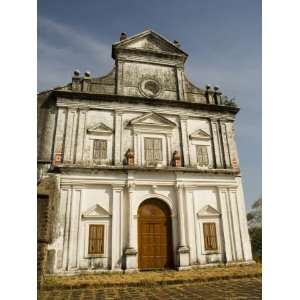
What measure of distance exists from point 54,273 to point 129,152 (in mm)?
4498

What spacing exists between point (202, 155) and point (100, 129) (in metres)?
4.09

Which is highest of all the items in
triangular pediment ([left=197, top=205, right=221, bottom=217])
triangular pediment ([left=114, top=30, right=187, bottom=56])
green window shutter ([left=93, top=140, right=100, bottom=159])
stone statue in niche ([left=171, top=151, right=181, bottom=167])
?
triangular pediment ([left=114, top=30, right=187, bottom=56])

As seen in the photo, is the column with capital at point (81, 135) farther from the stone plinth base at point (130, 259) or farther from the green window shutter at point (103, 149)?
the stone plinth base at point (130, 259)

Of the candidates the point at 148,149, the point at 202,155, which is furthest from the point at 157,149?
the point at 202,155

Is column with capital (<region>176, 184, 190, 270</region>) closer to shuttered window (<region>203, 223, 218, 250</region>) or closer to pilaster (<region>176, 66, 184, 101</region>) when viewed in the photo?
shuttered window (<region>203, 223, 218, 250</region>)

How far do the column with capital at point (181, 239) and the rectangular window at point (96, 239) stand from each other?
102 inches

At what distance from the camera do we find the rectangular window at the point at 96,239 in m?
8.74

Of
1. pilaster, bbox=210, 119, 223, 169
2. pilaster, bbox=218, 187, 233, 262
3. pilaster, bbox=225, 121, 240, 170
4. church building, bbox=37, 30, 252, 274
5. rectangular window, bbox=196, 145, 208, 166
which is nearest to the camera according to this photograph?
church building, bbox=37, 30, 252, 274

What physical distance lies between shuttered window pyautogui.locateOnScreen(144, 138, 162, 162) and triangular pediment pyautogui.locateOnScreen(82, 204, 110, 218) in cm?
241

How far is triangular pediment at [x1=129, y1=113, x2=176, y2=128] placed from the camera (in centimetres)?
1037

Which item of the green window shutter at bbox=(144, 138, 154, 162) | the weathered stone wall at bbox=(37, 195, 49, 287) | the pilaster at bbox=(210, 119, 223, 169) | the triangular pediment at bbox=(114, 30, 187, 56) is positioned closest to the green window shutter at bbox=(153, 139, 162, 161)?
the green window shutter at bbox=(144, 138, 154, 162)

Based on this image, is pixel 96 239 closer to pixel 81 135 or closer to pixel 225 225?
pixel 81 135
